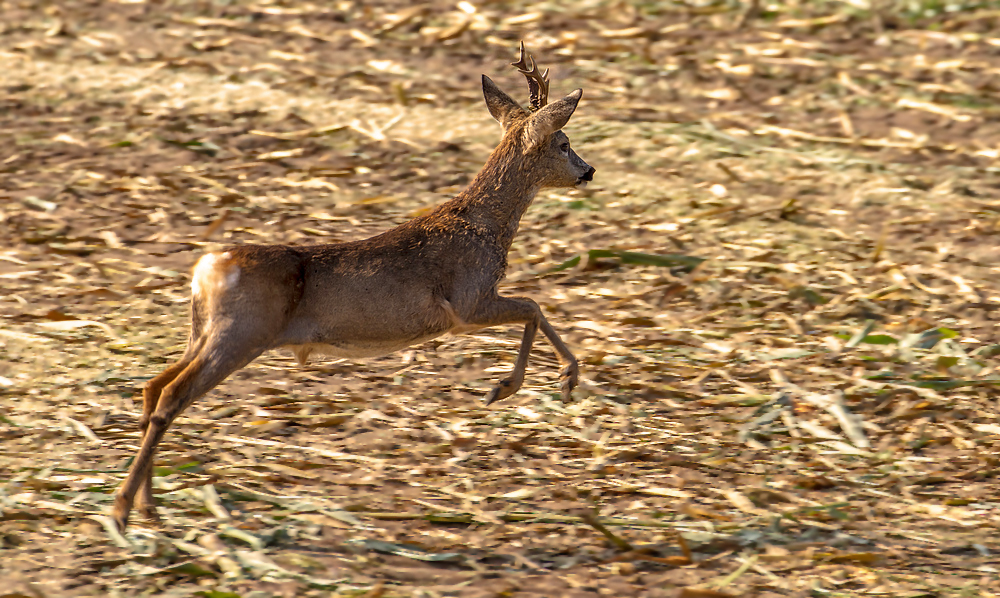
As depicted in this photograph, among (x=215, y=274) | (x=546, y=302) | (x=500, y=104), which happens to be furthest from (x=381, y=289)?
(x=546, y=302)

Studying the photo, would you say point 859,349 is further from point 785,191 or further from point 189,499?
point 189,499

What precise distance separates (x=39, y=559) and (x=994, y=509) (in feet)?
13.7

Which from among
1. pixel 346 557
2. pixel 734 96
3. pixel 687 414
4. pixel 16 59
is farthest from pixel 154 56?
pixel 346 557

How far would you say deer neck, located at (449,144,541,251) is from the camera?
682 centimetres

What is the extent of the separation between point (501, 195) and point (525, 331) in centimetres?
71

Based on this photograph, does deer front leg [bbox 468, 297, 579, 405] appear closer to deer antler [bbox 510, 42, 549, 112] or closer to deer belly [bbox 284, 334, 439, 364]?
deer belly [bbox 284, 334, 439, 364]

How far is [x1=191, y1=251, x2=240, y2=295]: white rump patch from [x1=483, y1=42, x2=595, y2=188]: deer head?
1.73 meters

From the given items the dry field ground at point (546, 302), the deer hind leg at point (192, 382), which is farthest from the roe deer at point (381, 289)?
the dry field ground at point (546, 302)

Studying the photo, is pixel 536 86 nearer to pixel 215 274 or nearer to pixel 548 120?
pixel 548 120

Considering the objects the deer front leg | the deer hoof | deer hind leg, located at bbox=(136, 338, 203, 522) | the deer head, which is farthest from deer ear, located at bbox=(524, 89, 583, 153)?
deer hind leg, located at bbox=(136, 338, 203, 522)

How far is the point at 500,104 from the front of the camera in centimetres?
714

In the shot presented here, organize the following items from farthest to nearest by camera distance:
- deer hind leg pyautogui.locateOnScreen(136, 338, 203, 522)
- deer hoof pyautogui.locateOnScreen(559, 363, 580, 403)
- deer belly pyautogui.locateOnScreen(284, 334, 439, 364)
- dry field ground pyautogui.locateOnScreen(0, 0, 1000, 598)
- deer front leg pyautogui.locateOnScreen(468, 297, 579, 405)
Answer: deer hoof pyautogui.locateOnScreen(559, 363, 580, 403)
deer front leg pyautogui.locateOnScreen(468, 297, 579, 405)
deer belly pyautogui.locateOnScreen(284, 334, 439, 364)
deer hind leg pyautogui.locateOnScreen(136, 338, 203, 522)
dry field ground pyautogui.locateOnScreen(0, 0, 1000, 598)

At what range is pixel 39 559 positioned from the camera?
539 cm

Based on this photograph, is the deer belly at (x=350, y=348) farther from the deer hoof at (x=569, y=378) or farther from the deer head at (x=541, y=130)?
the deer head at (x=541, y=130)
